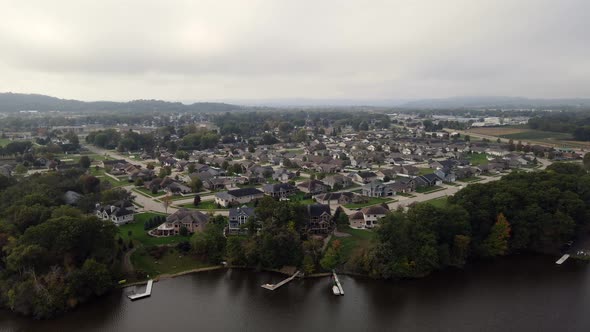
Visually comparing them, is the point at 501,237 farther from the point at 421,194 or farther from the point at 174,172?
the point at 174,172

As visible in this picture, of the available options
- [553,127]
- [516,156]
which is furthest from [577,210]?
[553,127]

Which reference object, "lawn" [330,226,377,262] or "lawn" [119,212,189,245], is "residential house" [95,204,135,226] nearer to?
"lawn" [119,212,189,245]

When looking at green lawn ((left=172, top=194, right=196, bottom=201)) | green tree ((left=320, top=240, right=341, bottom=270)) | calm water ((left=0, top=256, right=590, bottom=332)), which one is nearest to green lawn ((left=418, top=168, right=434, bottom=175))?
calm water ((left=0, top=256, right=590, bottom=332))

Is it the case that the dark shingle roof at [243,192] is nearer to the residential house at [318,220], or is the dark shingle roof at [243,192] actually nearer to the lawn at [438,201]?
the residential house at [318,220]

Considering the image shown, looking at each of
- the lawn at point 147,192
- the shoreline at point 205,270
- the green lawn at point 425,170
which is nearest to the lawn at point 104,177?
the lawn at point 147,192

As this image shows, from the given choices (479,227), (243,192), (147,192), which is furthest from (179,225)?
(479,227)

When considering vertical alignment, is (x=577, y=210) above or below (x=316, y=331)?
above

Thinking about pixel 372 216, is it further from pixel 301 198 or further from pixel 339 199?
pixel 301 198
